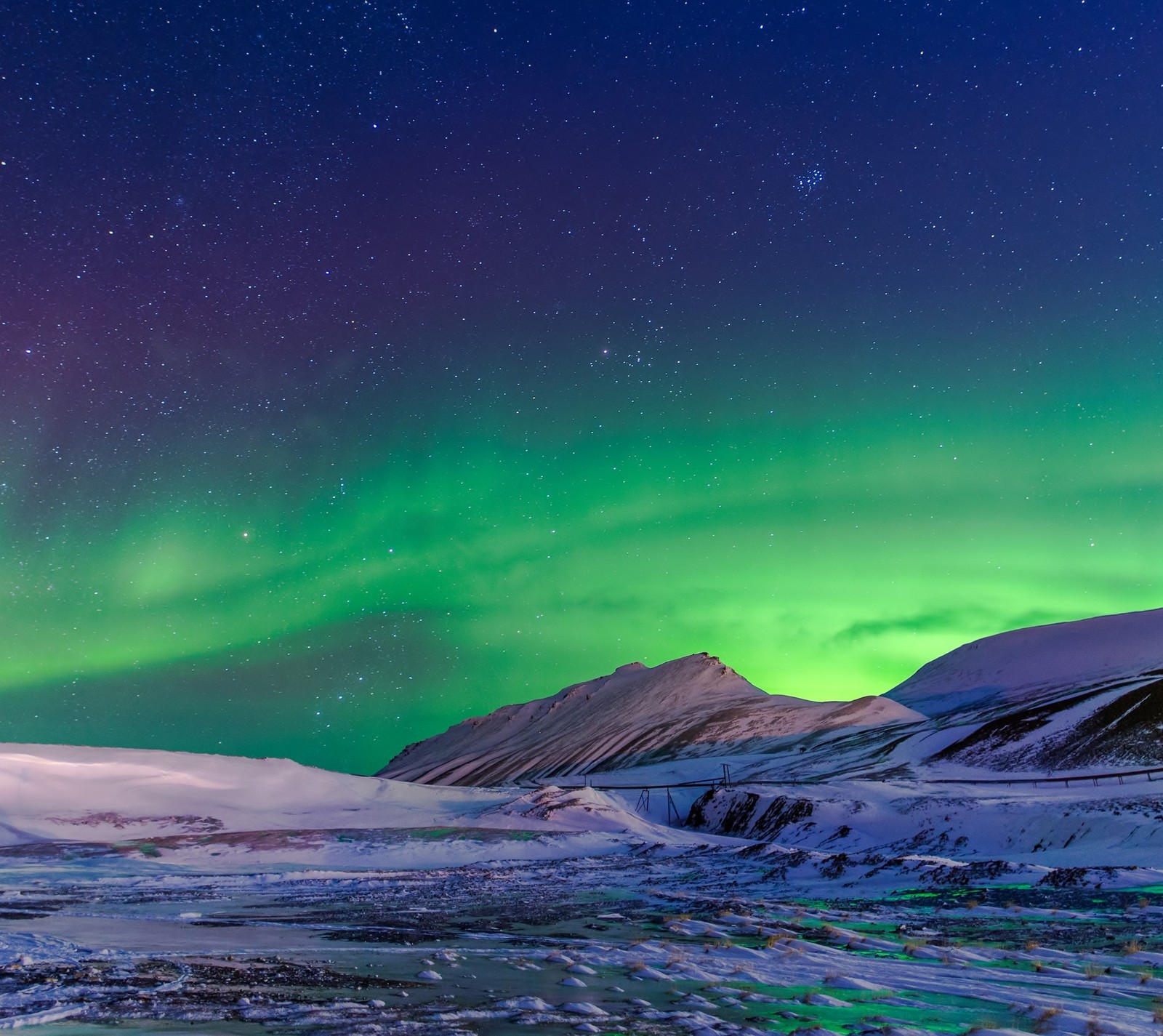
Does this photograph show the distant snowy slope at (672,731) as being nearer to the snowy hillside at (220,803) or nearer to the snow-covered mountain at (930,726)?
the snow-covered mountain at (930,726)

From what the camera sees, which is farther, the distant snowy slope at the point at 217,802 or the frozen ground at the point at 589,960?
the distant snowy slope at the point at 217,802

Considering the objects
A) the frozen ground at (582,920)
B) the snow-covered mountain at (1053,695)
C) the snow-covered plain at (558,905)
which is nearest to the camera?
the frozen ground at (582,920)

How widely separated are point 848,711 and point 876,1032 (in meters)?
141

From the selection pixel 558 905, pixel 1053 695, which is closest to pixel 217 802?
pixel 558 905

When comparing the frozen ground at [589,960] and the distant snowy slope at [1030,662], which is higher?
the distant snowy slope at [1030,662]

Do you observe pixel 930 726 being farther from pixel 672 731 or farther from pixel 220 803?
pixel 220 803

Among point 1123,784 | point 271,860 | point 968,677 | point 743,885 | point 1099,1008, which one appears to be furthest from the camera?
point 968,677

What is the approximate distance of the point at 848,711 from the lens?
463ft

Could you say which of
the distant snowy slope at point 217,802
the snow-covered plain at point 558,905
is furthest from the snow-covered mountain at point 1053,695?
the distant snowy slope at point 217,802

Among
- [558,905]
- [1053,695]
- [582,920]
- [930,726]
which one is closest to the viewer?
[582,920]

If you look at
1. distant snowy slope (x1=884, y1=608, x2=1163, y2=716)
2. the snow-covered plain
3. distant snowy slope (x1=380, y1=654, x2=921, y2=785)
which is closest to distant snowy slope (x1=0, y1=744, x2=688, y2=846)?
the snow-covered plain

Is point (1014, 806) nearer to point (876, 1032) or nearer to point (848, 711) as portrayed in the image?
point (876, 1032)

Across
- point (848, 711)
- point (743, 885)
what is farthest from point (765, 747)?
point (743, 885)

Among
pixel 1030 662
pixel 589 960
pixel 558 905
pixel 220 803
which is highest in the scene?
pixel 1030 662
